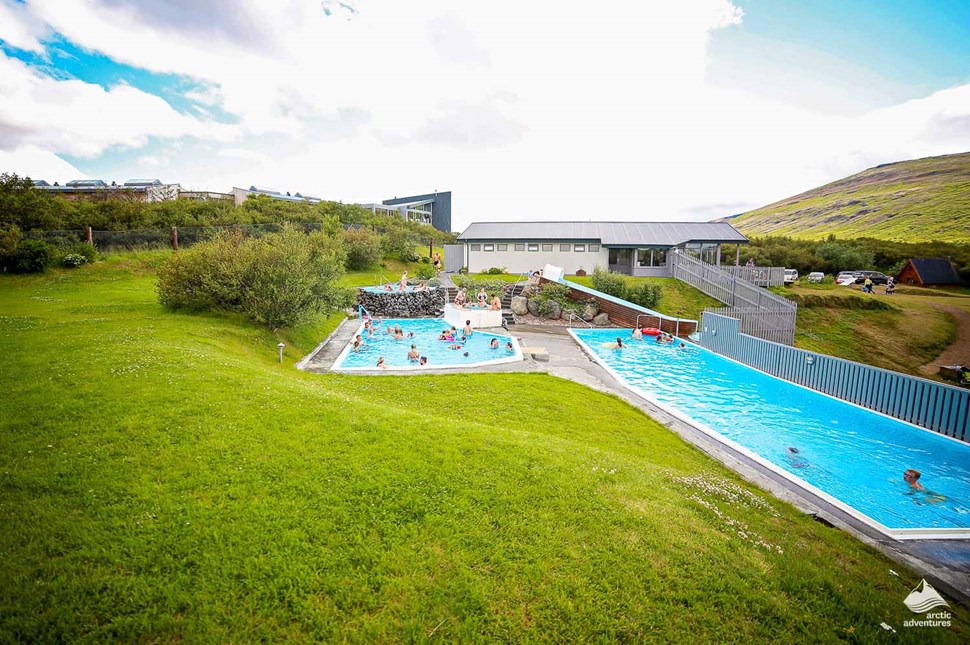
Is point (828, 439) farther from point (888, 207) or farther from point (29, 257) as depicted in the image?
point (888, 207)

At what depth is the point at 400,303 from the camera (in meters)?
25.2

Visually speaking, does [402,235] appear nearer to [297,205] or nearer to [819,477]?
[297,205]

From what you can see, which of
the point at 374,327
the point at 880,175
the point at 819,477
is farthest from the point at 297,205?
the point at 880,175

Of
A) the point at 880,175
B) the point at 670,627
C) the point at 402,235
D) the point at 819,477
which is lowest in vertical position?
the point at 819,477

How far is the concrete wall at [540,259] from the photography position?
3431 centimetres

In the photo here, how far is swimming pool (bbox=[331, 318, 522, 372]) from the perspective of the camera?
14.1 metres

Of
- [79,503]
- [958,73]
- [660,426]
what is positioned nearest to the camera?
[79,503]

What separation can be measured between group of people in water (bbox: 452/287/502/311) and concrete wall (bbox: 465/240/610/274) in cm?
886

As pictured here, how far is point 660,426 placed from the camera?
377 inches

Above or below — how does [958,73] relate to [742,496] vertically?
above

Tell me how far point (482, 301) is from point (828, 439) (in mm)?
16084

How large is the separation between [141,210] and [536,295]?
34805 millimetres

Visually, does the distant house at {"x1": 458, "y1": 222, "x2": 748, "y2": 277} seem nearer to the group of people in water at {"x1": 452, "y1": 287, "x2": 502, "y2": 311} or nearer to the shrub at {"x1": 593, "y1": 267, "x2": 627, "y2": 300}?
the shrub at {"x1": 593, "y1": 267, "x2": 627, "y2": 300}

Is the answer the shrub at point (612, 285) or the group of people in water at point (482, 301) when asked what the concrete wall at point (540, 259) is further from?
the group of people in water at point (482, 301)
